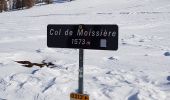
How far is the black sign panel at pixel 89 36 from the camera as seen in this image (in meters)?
4.73

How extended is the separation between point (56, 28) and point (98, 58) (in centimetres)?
609

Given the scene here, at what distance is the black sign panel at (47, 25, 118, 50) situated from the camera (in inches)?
186

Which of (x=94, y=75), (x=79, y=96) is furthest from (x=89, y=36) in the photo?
(x=94, y=75)

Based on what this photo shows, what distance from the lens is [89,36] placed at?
15.6ft

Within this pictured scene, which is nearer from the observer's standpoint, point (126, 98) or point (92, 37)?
point (92, 37)

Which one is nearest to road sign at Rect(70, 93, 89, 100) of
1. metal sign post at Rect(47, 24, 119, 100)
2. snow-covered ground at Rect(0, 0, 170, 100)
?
metal sign post at Rect(47, 24, 119, 100)

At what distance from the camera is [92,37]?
477 cm

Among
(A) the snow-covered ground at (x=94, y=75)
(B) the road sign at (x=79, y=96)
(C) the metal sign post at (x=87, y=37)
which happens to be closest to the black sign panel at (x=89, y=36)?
(C) the metal sign post at (x=87, y=37)

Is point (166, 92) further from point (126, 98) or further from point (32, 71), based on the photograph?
point (32, 71)

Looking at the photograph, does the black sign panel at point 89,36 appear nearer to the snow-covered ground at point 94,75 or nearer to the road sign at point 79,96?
the road sign at point 79,96

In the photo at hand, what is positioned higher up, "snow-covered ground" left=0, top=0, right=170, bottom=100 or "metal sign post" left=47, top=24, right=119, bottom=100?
"metal sign post" left=47, top=24, right=119, bottom=100

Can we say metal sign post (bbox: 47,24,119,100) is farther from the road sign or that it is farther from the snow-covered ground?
the snow-covered ground

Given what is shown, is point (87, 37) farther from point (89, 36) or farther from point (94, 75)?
point (94, 75)

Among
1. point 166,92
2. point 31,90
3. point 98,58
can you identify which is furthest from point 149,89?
point 98,58
